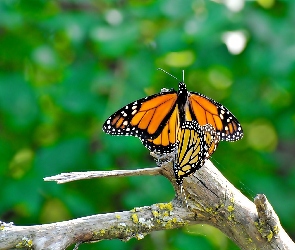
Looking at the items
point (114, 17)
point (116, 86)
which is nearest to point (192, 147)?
point (116, 86)

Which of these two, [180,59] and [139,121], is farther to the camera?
[180,59]

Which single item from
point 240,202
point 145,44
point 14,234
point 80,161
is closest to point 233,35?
point 145,44

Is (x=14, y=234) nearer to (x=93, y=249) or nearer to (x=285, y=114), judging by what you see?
Result: (x=93, y=249)

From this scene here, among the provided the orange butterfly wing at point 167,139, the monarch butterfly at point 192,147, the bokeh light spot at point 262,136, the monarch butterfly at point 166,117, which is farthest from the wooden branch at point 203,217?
the bokeh light spot at point 262,136

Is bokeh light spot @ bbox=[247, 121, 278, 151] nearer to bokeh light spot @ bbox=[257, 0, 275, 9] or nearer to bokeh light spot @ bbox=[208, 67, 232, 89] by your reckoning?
bokeh light spot @ bbox=[208, 67, 232, 89]

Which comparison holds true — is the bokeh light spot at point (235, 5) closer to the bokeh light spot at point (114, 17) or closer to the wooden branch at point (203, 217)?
the bokeh light spot at point (114, 17)

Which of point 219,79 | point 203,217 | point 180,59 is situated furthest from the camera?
point 219,79

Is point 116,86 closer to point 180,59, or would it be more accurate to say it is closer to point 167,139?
point 180,59
